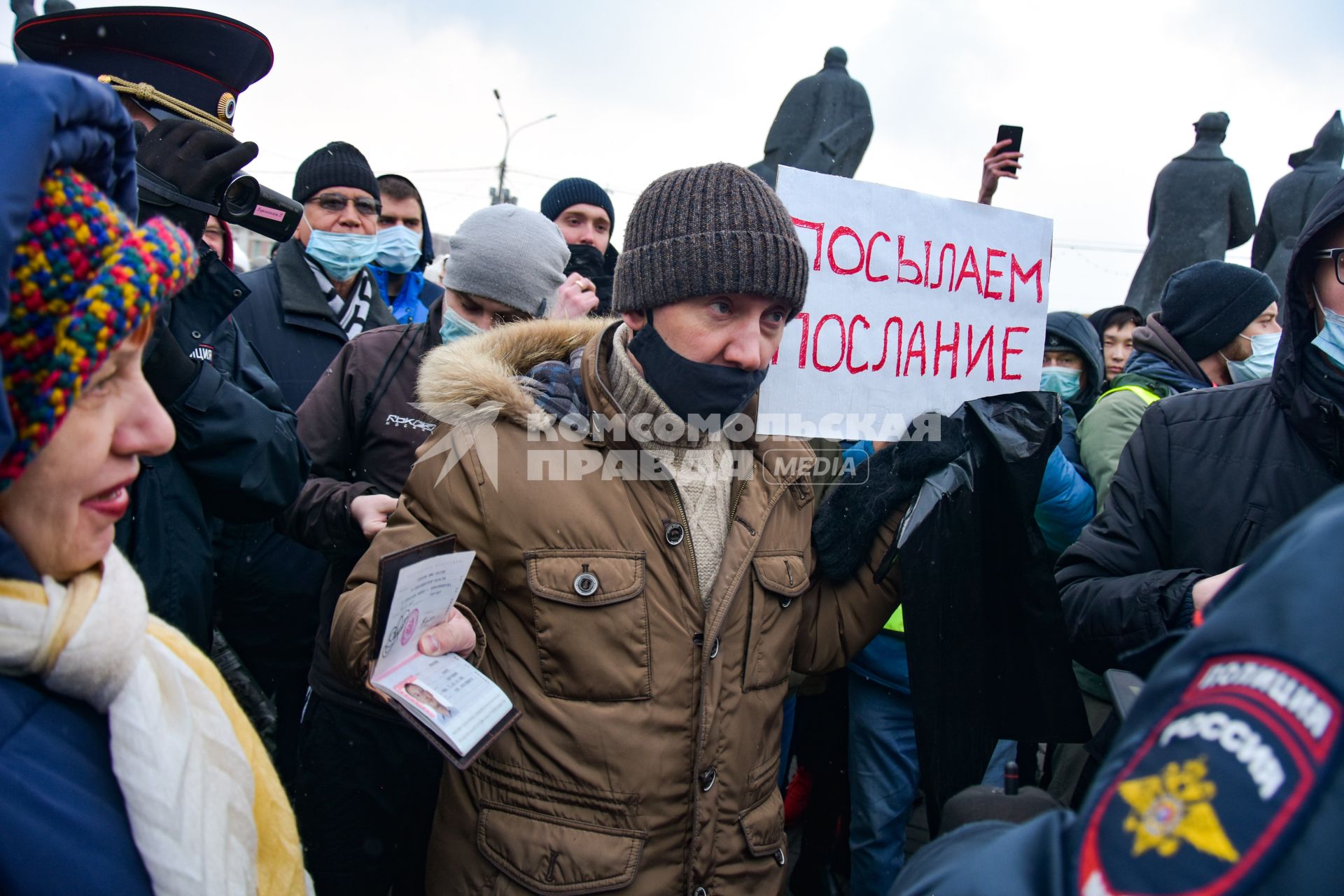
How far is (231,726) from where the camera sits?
3.87 feet

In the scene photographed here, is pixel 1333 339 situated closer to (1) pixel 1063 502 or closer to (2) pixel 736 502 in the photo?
(1) pixel 1063 502

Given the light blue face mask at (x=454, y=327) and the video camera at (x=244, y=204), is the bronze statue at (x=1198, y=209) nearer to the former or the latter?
the light blue face mask at (x=454, y=327)

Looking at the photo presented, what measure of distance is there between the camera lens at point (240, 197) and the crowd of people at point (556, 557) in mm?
59

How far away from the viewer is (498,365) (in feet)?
6.44

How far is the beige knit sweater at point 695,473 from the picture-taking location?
1.91 meters

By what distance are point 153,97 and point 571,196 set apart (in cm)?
275

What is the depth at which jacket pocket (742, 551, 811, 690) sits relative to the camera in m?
1.90

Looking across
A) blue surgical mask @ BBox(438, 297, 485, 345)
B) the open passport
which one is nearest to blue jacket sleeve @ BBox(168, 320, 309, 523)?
the open passport

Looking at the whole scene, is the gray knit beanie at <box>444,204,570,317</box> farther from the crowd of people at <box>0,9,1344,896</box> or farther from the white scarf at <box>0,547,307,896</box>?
the white scarf at <box>0,547,307,896</box>

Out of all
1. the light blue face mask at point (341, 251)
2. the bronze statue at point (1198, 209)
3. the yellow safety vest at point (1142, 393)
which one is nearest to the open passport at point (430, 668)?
the yellow safety vest at point (1142, 393)

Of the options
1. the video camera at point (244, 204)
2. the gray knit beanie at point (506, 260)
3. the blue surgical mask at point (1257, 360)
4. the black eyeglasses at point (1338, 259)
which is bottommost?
the blue surgical mask at point (1257, 360)

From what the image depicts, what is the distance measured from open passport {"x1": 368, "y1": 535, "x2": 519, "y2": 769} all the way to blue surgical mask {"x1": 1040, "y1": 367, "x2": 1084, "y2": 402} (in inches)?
143

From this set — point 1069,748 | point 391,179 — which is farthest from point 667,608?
point 391,179

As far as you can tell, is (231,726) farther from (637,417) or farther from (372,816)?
(372,816)
